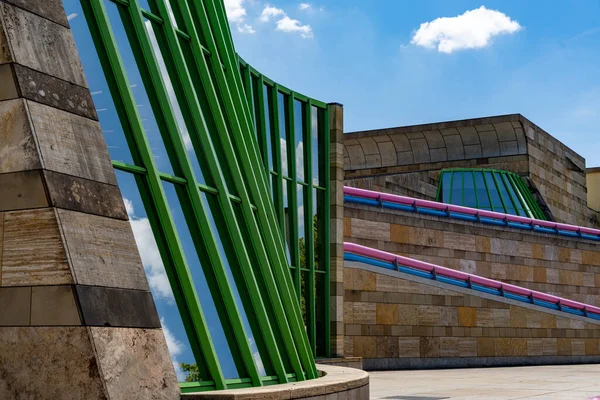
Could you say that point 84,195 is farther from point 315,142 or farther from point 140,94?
point 315,142

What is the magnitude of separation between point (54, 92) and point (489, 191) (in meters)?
35.5

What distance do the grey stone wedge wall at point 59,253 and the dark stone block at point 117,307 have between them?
0.01 meters

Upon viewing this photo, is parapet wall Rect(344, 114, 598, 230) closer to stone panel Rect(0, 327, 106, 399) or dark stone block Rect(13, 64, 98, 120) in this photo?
dark stone block Rect(13, 64, 98, 120)

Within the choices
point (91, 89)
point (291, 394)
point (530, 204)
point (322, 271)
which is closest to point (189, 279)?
point (291, 394)

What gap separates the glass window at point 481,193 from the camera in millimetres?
41344

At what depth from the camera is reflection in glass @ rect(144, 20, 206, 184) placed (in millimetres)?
10039

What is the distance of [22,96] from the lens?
25.2 ft

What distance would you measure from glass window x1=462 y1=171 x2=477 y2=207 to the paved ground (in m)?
18.9

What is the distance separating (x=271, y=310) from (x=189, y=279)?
81.9 inches

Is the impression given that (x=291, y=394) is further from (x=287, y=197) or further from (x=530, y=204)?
(x=530, y=204)

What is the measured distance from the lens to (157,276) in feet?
28.9

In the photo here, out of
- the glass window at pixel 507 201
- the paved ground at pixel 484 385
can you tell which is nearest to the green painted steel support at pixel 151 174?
the paved ground at pixel 484 385

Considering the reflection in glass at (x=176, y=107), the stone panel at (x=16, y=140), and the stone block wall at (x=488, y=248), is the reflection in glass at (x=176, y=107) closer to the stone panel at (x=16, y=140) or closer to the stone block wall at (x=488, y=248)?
the stone panel at (x=16, y=140)

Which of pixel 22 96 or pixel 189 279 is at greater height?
pixel 22 96
